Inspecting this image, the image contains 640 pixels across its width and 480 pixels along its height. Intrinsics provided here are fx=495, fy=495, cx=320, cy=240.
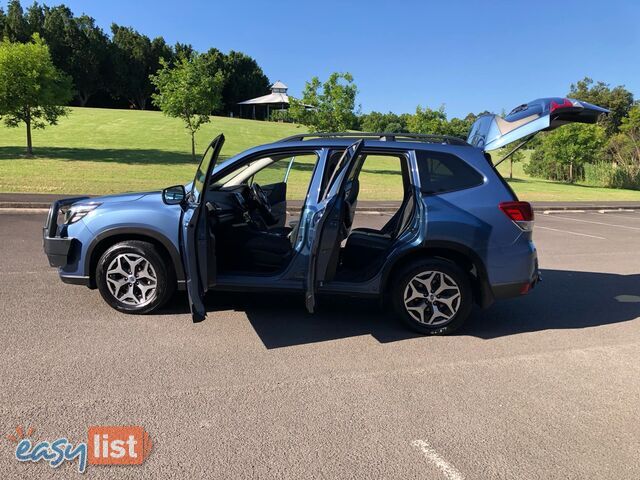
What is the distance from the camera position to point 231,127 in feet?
188

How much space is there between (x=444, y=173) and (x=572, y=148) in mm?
39057

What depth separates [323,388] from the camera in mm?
3523

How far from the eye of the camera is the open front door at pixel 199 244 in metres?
4.02

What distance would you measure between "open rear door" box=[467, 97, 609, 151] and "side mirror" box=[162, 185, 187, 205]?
9.61 feet

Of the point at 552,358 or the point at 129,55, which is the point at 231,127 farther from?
the point at 552,358

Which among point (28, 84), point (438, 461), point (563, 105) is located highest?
point (28, 84)

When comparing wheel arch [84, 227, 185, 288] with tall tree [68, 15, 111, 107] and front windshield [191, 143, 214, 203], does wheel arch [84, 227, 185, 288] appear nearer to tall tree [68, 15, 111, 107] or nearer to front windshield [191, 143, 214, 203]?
front windshield [191, 143, 214, 203]

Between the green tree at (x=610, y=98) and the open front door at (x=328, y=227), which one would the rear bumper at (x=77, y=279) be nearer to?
the open front door at (x=328, y=227)

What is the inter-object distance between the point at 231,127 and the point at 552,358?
5634cm

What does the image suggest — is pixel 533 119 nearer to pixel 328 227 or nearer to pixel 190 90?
pixel 328 227

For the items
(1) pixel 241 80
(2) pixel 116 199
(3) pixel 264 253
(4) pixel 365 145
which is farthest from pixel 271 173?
(1) pixel 241 80

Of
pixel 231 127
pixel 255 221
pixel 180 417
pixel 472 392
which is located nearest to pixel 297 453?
pixel 180 417


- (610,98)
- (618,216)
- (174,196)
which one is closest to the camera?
(174,196)

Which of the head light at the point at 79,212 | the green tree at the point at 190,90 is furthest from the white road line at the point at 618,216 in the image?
the green tree at the point at 190,90
